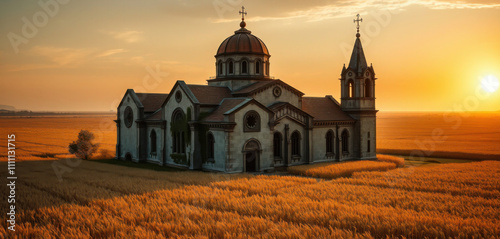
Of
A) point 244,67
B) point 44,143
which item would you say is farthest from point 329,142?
point 44,143

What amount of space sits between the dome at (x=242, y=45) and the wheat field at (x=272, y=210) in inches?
750

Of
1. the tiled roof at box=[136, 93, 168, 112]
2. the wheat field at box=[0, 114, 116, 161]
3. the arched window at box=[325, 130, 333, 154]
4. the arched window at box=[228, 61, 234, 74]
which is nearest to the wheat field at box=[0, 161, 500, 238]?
the arched window at box=[325, 130, 333, 154]

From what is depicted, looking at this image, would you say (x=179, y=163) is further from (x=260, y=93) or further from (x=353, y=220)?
(x=353, y=220)

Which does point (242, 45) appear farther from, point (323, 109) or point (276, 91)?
point (323, 109)

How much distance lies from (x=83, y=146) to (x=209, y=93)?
21.5 meters

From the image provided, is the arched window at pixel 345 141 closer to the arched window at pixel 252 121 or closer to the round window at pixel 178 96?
the arched window at pixel 252 121

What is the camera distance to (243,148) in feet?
116

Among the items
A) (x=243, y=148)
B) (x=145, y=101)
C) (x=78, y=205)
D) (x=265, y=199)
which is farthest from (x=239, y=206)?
(x=145, y=101)

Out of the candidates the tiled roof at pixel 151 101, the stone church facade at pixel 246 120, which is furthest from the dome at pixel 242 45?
the tiled roof at pixel 151 101

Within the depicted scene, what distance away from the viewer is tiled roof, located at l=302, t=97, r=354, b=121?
44.4m

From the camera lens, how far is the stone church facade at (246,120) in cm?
3603

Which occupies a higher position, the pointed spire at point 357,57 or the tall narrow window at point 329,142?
the pointed spire at point 357,57

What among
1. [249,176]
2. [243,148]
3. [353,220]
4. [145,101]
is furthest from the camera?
[145,101]

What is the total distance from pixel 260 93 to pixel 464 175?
2072cm
